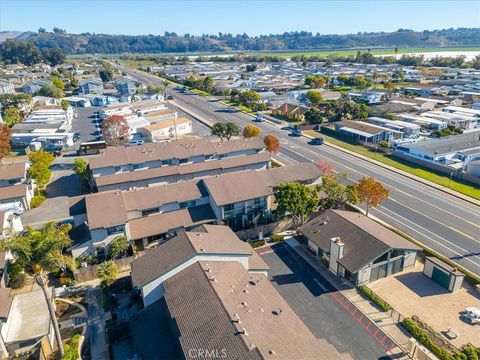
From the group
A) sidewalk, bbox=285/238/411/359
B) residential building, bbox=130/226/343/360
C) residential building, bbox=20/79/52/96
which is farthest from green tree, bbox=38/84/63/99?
sidewalk, bbox=285/238/411/359

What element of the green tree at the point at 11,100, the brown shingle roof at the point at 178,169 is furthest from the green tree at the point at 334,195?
the green tree at the point at 11,100

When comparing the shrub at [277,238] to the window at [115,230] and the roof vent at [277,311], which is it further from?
the window at [115,230]

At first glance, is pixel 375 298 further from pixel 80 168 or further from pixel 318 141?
pixel 318 141

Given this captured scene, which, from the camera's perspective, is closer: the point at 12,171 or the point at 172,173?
the point at 172,173

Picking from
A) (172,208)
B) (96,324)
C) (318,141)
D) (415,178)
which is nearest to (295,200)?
(172,208)

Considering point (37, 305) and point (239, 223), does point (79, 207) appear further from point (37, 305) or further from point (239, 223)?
point (239, 223)

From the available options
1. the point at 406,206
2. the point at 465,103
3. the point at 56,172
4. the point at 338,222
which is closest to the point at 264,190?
the point at 338,222
